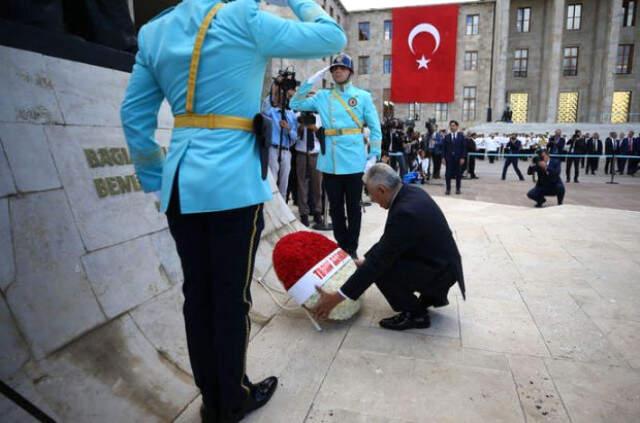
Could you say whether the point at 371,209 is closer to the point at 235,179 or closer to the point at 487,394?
the point at 487,394

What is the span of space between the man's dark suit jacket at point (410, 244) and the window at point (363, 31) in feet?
141

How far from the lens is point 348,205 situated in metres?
4.35

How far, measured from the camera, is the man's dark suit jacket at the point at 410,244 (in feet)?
8.48

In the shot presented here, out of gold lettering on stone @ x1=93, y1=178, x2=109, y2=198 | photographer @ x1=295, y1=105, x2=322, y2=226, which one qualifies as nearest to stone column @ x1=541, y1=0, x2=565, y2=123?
photographer @ x1=295, y1=105, x2=322, y2=226

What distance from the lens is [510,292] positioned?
139 inches

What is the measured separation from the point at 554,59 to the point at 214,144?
41.1 metres

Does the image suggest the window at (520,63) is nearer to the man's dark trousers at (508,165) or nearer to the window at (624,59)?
the window at (624,59)

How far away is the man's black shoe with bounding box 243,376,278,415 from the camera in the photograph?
6.47 feet

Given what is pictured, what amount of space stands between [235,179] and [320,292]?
127 cm

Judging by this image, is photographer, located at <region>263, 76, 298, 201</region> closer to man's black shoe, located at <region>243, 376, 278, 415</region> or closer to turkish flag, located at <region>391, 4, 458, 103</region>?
man's black shoe, located at <region>243, 376, 278, 415</region>

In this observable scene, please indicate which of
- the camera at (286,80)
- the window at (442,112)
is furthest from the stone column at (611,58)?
the camera at (286,80)

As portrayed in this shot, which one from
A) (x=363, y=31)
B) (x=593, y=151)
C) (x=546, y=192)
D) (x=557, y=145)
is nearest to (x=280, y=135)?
(x=546, y=192)

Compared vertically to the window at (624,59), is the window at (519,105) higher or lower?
lower

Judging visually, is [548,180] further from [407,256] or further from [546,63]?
[546,63]
